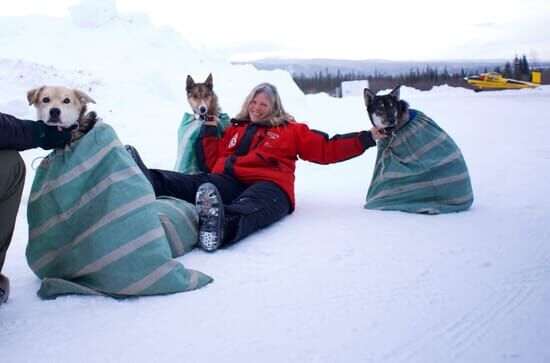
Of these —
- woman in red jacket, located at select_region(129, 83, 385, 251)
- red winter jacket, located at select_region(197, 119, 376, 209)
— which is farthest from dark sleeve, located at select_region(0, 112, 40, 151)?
red winter jacket, located at select_region(197, 119, 376, 209)

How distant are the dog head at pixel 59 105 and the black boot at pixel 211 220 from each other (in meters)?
0.97

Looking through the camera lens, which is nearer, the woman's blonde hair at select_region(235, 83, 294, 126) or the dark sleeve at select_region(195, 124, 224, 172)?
the woman's blonde hair at select_region(235, 83, 294, 126)

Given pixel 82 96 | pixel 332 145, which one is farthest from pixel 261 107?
pixel 82 96

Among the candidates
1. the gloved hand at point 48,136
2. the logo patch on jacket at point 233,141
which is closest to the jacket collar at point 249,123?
the logo patch on jacket at point 233,141

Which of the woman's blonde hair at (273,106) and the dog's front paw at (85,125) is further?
the woman's blonde hair at (273,106)

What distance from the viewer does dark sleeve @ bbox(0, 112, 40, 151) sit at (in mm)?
2455

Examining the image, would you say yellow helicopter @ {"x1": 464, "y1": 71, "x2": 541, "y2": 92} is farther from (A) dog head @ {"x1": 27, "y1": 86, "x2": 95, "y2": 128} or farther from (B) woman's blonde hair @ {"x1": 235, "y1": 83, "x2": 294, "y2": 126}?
(A) dog head @ {"x1": 27, "y1": 86, "x2": 95, "y2": 128}

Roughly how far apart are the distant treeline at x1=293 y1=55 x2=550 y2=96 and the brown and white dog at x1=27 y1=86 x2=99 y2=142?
39.9 meters

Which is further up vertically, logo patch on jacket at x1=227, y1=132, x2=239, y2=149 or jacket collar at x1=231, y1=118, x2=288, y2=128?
jacket collar at x1=231, y1=118, x2=288, y2=128

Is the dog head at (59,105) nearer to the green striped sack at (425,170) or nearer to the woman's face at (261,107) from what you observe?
the woman's face at (261,107)

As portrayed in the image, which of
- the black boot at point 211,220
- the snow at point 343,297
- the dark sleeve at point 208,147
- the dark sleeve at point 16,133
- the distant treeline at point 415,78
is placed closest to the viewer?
the snow at point 343,297

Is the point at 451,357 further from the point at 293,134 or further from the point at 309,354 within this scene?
the point at 293,134

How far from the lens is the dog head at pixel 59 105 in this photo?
8.96 ft

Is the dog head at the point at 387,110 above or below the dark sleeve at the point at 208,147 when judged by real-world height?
above
